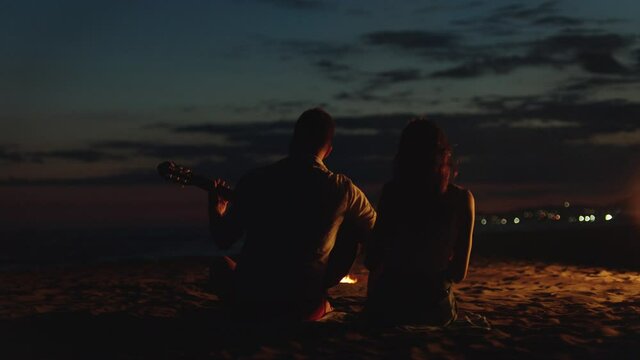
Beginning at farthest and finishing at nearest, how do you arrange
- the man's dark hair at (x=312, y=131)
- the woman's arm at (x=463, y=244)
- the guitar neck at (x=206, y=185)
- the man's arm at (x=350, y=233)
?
the guitar neck at (x=206, y=185), the woman's arm at (x=463, y=244), the man's arm at (x=350, y=233), the man's dark hair at (x=312, y=131)

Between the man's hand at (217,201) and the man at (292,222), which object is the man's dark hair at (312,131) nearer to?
the man at (292,222)

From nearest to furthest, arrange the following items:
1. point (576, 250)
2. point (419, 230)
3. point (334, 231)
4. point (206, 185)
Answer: point (334, 231), point (419, 230), point (206, 185), point (576, 250)

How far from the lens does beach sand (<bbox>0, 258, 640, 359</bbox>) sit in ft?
18.4

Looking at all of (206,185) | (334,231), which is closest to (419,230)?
(334,231)

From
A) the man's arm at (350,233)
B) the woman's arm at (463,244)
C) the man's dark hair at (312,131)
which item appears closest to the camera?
the man's dark hair at (312,131)

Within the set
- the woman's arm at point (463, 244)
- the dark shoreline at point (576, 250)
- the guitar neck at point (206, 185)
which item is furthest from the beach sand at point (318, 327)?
the dark shoreline at point (576, 250)

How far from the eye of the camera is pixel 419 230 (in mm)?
5707

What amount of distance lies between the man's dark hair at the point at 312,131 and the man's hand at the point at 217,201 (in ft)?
2.28

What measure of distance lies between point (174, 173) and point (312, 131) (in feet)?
4.44

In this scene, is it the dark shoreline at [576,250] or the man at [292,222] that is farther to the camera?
the dark shoreline at [576,250]

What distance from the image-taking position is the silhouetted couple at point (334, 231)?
214 inches

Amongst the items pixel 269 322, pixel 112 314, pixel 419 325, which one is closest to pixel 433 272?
pixel 419 325

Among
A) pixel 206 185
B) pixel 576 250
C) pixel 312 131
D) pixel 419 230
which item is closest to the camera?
pixel 312 131

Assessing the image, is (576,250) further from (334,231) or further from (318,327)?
(334,231)
